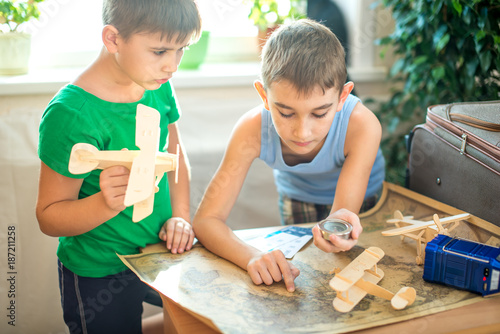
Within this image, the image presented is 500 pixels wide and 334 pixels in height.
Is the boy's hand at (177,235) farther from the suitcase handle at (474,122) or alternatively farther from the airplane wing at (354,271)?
the suitcase handle at (474,122)

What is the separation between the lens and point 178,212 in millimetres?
1205

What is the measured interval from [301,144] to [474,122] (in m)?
0.44

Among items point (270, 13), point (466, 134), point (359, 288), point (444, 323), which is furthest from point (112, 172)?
point (270, 13)

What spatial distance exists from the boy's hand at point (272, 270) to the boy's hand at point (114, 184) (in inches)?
11.8

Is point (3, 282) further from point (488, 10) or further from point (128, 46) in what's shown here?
point (488, 10)

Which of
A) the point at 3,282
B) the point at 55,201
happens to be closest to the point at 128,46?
the point at 55,201

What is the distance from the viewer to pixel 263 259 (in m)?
0.93

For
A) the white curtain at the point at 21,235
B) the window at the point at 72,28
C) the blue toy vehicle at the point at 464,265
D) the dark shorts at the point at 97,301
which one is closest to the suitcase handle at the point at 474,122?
the blue toy vehicle at the point at 464,265

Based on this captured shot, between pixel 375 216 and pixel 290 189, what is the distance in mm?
297

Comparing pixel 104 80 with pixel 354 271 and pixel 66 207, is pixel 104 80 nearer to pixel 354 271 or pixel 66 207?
pixel 66 207

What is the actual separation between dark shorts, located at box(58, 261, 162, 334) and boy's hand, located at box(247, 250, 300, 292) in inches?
15.9

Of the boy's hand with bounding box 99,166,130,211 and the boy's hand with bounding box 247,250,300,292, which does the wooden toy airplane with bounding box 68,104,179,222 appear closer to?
the boy's hand with bounding box 99,166,130,211

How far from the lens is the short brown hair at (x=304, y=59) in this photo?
95cm

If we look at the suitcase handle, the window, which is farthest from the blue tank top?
the window
